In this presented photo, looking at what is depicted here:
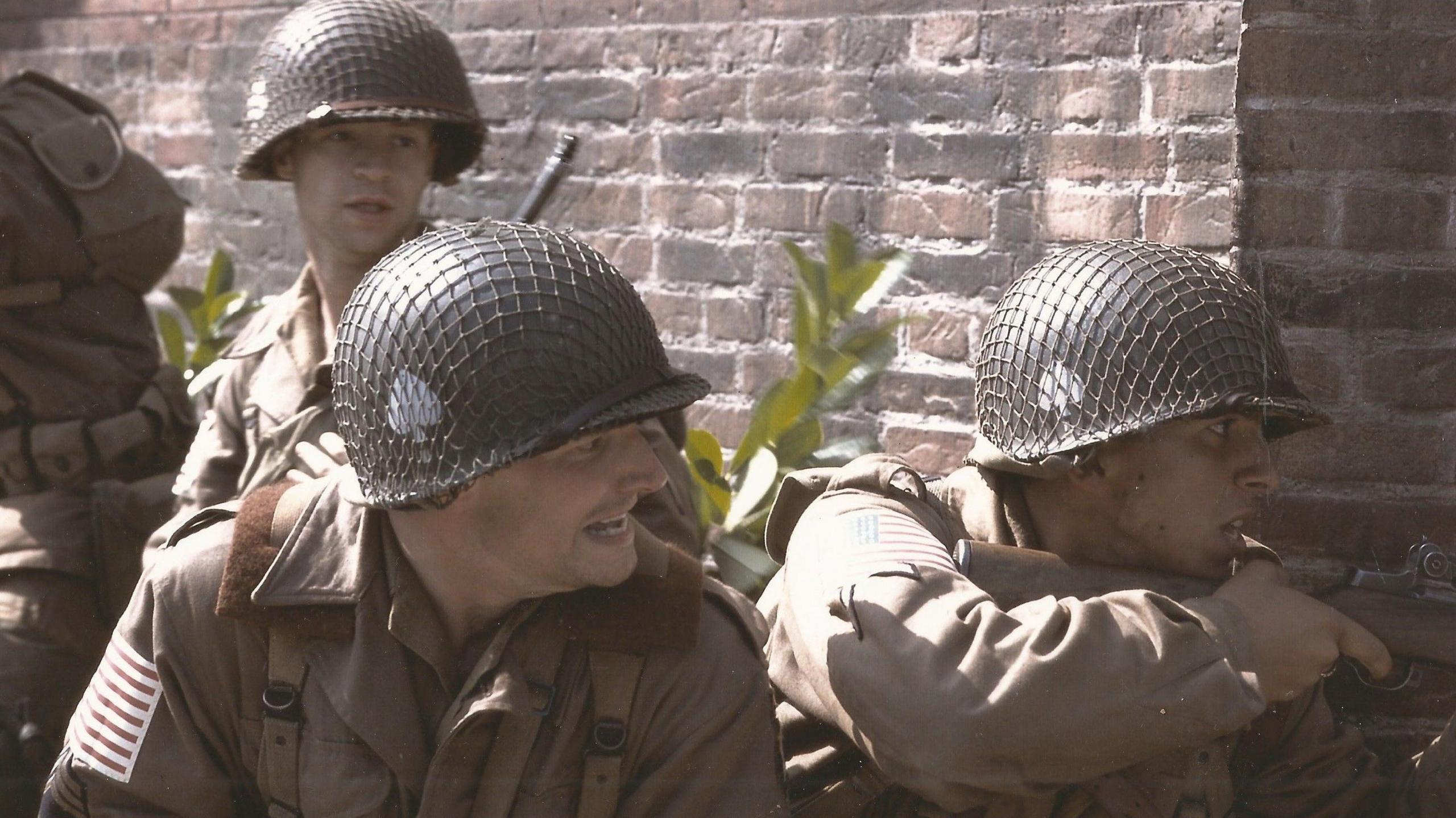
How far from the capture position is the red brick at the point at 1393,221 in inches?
115

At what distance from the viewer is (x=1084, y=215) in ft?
11.3

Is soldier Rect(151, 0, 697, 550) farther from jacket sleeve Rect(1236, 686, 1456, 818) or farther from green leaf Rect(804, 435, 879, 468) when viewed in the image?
jacket sleeve Rect(1236, 686, 1456, 818)

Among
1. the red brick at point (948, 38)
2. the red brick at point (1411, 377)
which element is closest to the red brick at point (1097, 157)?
the red brick at point (948, 38)

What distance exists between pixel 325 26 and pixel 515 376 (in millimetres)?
1911

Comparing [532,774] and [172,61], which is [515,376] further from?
[172,61]

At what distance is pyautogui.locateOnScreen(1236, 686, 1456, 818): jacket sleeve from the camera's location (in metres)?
2.69

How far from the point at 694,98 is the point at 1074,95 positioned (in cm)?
113

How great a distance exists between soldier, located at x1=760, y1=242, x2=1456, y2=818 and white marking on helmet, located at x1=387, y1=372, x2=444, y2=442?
27.3 inches

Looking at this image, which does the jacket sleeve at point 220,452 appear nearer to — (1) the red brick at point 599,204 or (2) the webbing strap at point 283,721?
(1) the red brick at point 599,204

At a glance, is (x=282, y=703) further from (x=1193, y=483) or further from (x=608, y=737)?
(x=1193, y=483)

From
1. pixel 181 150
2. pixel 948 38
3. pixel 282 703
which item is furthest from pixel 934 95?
pixel 181 150

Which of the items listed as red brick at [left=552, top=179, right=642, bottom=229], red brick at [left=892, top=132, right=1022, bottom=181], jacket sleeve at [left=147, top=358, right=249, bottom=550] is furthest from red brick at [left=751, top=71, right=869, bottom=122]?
jacket sleeve at [left=147, top=358, right=249, bottom=550]

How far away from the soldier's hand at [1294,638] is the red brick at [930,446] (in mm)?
1284

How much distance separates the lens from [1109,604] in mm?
2363
